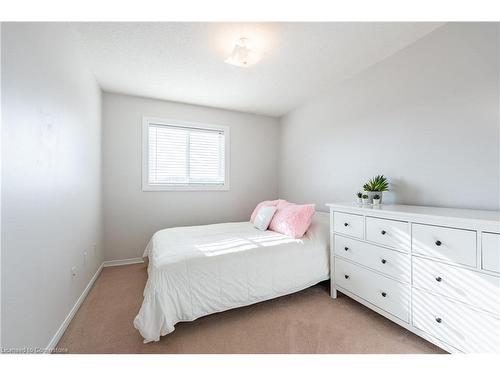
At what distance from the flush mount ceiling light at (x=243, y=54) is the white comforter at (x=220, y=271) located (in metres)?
1.66

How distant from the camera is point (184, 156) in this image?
316 centimetres

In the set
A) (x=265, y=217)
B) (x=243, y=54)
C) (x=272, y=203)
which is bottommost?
(x=265, y=217)

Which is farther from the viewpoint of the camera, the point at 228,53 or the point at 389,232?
the point at 228,53

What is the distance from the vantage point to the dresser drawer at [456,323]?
1.03 m

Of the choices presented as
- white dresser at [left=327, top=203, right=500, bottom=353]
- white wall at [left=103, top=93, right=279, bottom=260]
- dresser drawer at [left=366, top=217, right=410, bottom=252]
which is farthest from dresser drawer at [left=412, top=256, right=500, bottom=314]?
white wall at [left=103, top=93, right=279, bottom=260]

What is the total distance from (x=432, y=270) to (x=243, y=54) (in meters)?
2.10

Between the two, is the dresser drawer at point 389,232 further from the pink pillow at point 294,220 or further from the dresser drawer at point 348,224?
the pink pillow at point 294,220

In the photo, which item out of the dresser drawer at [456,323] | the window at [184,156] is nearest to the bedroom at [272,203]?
the dresser drawer at [456,323]

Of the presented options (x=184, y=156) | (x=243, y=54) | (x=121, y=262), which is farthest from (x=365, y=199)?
(x=121, y=262)

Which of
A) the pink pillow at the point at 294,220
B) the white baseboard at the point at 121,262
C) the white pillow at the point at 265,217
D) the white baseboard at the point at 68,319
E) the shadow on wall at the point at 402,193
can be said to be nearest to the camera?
the white baseboard at the point at 68,319

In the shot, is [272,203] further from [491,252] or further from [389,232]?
[491,252]

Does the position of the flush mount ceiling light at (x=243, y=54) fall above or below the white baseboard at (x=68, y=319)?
above

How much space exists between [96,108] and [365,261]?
3325 mm
